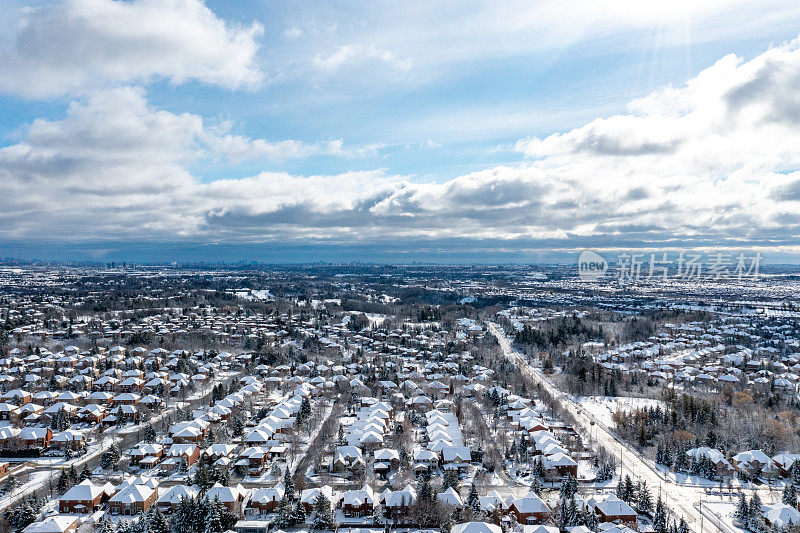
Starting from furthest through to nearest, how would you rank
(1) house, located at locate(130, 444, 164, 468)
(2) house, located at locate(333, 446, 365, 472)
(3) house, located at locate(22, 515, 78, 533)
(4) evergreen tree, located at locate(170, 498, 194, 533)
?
(1) house, located at locate(130, 444, 164, 468) → (2) house, located at locate(333, 446, 365, 472) → (4) evergreen tree, located at locate(170, 498, 194, 533) → (3) house, located at locate(22, 515, 78, 533)

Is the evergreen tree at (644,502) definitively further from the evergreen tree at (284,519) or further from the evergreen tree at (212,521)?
the evergreen tree at (212,521)

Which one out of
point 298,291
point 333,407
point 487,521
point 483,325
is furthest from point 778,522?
point 298,291

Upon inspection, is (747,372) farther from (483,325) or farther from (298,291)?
(298,291)

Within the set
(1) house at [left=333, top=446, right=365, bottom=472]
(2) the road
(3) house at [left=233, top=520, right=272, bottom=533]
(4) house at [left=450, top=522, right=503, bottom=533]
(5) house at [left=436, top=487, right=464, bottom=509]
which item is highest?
(4) house at [left=450, top=522, right=503, bottom=533]

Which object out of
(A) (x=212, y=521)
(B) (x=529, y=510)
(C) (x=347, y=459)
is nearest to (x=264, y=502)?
(A) (x=212, y=521)

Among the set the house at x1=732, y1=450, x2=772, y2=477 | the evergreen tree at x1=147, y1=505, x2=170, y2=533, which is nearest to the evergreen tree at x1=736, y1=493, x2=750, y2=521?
the house at x1=732, y1=450, x2=772, y2=477

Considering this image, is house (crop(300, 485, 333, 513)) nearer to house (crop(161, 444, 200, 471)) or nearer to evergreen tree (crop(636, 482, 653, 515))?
house (crop(161, 444, 200, 471))

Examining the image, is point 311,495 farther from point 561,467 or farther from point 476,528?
point 561,467

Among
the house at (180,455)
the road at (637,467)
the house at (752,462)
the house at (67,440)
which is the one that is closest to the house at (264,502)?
the house at (180,455)
